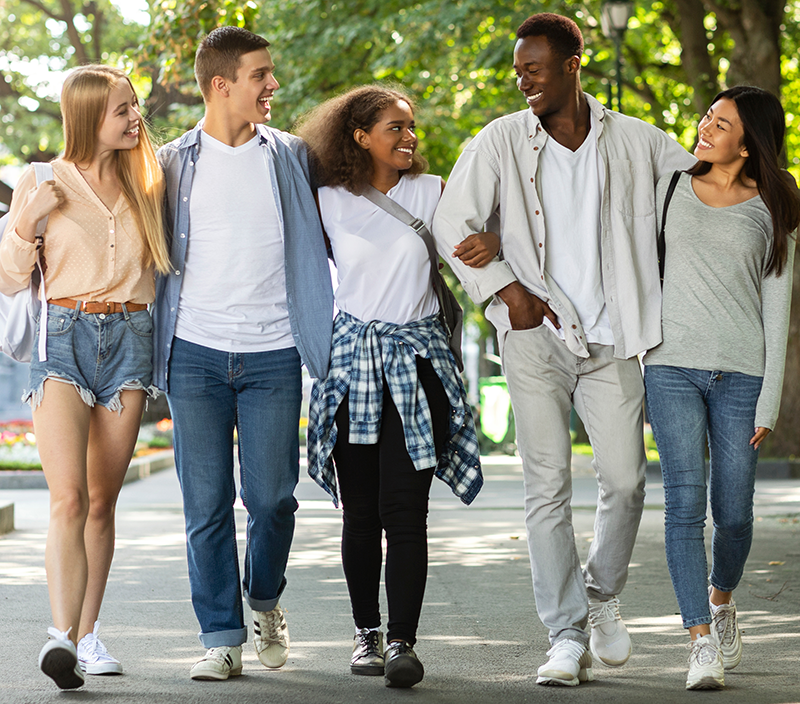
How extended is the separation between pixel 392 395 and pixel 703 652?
146 cm

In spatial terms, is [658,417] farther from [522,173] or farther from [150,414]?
[150,414]

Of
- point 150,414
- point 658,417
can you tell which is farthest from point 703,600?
point 150,414

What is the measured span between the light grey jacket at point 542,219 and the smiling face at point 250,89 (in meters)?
0.80

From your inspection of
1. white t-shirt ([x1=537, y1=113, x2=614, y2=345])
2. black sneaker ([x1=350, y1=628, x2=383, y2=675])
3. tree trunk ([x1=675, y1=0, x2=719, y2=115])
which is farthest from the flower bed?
tree trunk ([x1=675, y1=0, x2=719, y2=115])

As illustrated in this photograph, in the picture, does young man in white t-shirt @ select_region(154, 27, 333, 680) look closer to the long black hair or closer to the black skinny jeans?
the black skinny jeans

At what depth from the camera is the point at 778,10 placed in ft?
46.3

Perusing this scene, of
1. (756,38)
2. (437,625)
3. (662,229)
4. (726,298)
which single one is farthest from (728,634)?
(756,38)

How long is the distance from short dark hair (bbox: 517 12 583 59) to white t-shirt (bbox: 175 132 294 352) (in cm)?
117

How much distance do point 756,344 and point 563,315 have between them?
0.72 meters

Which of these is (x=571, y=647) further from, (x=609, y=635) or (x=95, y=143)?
(x=95, y=143)

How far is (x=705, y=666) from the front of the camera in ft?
13.3

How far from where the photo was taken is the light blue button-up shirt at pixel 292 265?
14.0ft

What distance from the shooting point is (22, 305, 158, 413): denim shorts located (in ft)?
13.7

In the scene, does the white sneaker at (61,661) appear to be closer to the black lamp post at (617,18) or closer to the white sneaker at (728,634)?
the white sneaker at (728,634)
